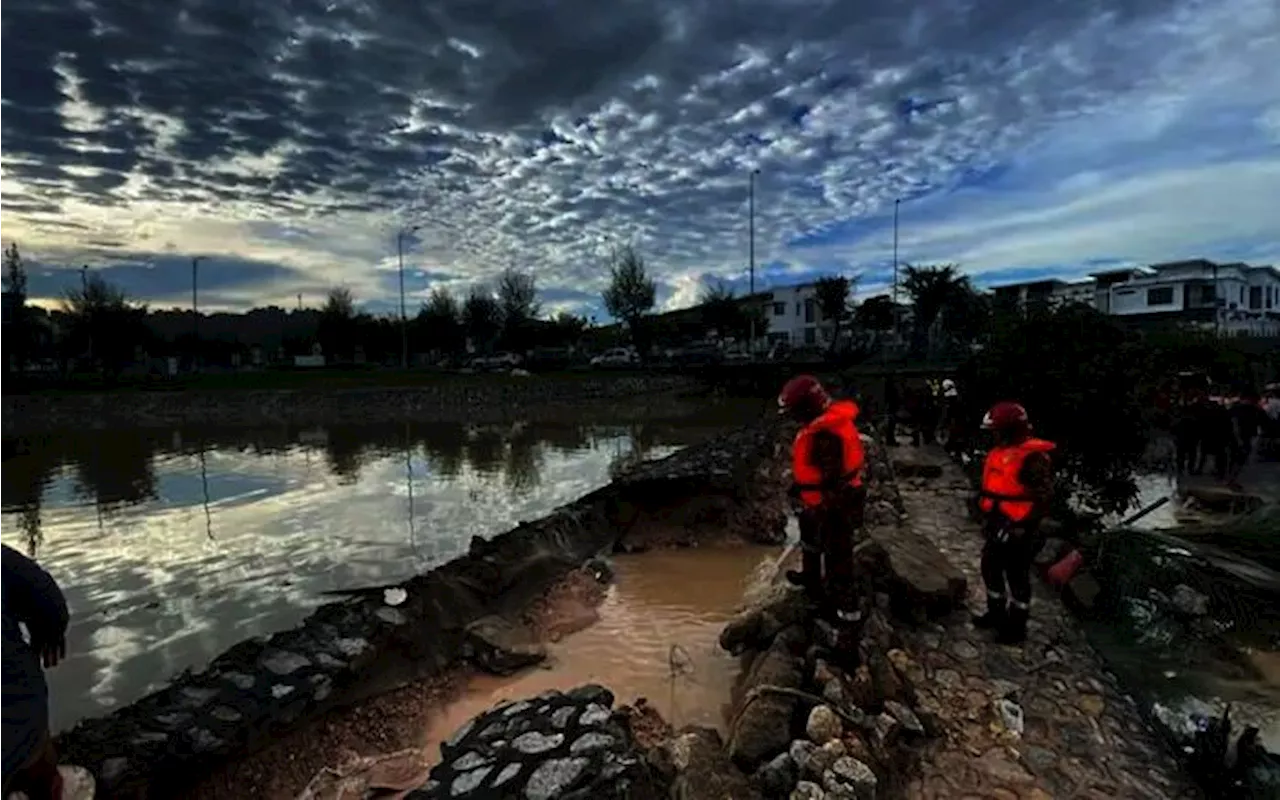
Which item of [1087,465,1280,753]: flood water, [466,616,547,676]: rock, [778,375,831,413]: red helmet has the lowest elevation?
[466,616,547,676]: rock

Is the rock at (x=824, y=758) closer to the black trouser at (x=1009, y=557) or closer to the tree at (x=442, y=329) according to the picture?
the black trouser at (x=1009, y=557)

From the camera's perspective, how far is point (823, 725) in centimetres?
443

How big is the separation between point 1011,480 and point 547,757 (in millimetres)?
3970

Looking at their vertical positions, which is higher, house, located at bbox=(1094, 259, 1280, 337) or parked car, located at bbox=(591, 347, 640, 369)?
house, located at bbox=(1094, 259, 1280, 337)

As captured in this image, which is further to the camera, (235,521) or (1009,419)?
(235,521)

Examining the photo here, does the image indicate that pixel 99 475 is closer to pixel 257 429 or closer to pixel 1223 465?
pixel 257 429

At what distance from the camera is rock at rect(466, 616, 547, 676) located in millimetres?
6906

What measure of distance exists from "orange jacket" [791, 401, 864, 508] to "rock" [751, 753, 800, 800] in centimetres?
196

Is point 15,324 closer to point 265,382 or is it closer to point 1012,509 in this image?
point 265,382

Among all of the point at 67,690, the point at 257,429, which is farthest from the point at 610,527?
the point at 257,429

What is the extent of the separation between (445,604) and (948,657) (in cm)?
476

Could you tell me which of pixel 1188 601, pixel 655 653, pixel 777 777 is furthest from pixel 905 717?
pixel 1188 601

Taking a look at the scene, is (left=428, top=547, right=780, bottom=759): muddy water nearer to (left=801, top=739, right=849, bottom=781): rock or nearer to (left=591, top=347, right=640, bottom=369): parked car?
(left=801, top=739, right=849, bottom=781): rock

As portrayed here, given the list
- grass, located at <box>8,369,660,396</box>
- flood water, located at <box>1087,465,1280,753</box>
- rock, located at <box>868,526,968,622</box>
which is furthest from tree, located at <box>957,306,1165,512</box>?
grass, located at <box>8,369,660,396</box>
